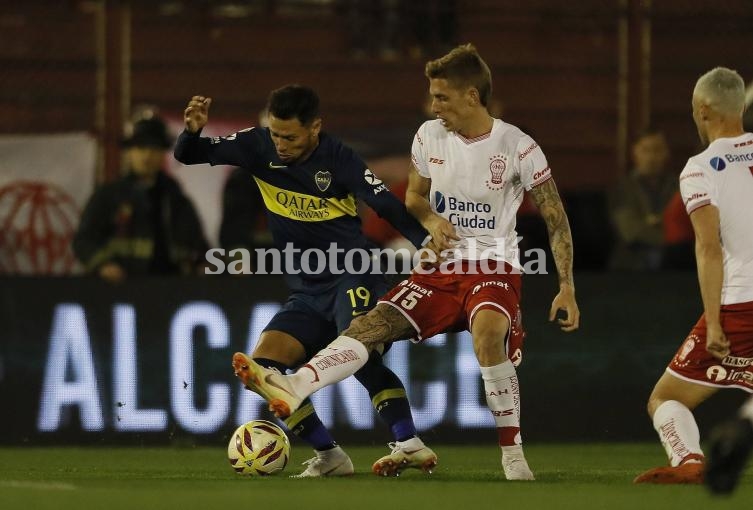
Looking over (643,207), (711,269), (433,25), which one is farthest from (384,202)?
(433,25)

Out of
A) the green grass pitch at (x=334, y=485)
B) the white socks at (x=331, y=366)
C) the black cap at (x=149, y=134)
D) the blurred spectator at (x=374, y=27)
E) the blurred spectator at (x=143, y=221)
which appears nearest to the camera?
the green grass pitch at (x=334, y=485)

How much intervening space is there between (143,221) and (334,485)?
417cm

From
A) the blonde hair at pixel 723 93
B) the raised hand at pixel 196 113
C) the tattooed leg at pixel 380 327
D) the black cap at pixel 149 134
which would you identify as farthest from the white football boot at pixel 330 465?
the black cap at pixel 149 134

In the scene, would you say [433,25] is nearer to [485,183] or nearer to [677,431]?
[485,183]

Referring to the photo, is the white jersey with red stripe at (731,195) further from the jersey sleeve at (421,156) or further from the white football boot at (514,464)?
the jersey sleeve at (421,156)

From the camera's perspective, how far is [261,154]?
8.58m

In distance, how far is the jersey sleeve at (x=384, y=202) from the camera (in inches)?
327

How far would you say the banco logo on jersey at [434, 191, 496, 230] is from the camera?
8.21 metres

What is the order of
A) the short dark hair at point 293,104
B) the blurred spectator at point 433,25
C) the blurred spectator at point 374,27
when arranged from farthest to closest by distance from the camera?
1. the blurred spectator at point 374,27
2. the blurred spectator at point 433,25
3. the short dark hair at point 293,104

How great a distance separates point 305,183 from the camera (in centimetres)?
852

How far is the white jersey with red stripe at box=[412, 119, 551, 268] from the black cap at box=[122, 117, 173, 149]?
371cm

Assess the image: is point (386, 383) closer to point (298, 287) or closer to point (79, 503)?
point (298, 287)

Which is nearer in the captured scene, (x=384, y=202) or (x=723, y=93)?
(x=723, y=93)

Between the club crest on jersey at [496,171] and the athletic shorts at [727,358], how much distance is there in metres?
1.19
